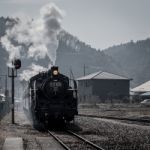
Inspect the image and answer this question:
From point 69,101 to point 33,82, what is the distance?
3635 millimetres

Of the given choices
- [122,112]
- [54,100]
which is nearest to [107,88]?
[122,112]

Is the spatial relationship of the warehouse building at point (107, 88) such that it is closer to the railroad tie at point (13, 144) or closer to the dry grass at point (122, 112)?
the dry grass at point (122, 112)

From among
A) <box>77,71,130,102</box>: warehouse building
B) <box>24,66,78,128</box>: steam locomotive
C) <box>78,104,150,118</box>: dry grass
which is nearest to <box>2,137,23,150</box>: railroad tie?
<box>24,66,78,128</box>: steam locomotive

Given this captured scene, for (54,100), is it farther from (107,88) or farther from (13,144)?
(107,88)

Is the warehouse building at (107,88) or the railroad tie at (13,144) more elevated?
the warehouse building at (107,88)

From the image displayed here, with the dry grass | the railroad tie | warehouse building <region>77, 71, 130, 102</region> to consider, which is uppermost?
warehouse building <region>77, 71, 130, 102</region>

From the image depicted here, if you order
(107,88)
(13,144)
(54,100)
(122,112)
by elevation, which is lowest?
(13,144)

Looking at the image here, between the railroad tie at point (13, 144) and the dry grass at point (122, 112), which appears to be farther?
the dry grass at point (122, 112)

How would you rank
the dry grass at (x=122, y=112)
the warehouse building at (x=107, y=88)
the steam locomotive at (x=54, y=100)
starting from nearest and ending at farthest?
the steam locomotive at (x=54, y=100)
the dry grass at (x=122, y=112)
the warehouse building at (x=107, y=88)

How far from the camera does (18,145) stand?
18125mm

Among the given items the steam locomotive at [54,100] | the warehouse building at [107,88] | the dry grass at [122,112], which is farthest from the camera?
the warehouse building at [107,88]

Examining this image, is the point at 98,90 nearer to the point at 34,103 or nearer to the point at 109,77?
the point at 109,77

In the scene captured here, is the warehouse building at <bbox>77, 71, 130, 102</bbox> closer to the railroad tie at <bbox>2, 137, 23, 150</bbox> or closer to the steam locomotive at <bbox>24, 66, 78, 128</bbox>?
the steam locomotive at <bbox>24, 66, 78, 128</bbox>

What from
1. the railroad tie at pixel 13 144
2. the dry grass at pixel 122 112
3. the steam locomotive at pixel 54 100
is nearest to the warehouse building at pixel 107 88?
the dry grass at pixel 122 112
